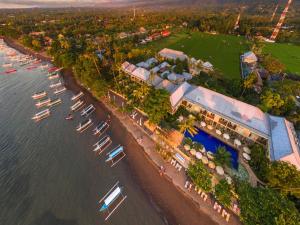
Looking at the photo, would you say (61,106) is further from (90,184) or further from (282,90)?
(282,90)

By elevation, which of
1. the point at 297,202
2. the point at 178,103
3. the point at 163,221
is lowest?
the point at 163,221

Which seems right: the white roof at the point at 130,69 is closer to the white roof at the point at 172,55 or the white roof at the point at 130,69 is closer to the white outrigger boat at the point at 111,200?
the white roof at the point at 172,55

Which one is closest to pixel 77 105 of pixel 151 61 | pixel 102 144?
pixel 102 144

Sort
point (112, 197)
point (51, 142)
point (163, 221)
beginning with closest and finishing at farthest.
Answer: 1. point (163, 221)
2. point (112, 197)
3. point (51, 142)

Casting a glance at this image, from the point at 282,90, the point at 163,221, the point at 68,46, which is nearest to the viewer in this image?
the point at 163,221

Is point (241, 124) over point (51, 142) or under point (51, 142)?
over

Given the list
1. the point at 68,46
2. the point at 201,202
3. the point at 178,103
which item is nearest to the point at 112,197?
the point at 201,202
